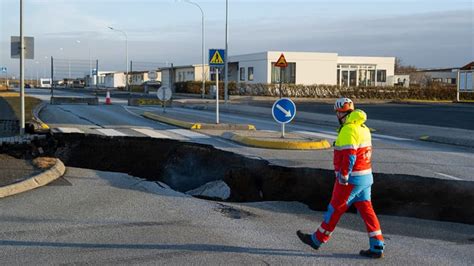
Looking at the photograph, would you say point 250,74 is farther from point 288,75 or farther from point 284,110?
point 284,110

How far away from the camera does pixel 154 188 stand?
9.20m

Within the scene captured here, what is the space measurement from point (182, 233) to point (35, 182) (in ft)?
11.7

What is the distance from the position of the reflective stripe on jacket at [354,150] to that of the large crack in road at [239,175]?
2520mm

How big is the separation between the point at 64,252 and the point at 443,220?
4.96 meters

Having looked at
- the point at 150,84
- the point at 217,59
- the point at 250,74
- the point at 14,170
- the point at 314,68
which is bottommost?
the point at 14,170

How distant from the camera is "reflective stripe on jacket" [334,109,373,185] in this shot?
5.46 meters

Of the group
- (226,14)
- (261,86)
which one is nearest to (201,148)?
(226,14)

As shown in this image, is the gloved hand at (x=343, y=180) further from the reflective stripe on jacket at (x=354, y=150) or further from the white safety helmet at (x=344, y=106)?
the white safety helmet at (x=344, y=106)

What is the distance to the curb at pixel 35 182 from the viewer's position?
8.09 m

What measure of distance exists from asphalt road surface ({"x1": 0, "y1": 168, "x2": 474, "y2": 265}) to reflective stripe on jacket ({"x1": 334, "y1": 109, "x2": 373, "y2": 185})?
0.84m

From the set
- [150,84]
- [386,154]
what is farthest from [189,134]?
[150,84]

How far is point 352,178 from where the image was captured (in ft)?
18.2

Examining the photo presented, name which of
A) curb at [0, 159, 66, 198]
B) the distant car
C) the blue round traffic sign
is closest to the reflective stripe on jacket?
curb at [0, 159, 66, 198]

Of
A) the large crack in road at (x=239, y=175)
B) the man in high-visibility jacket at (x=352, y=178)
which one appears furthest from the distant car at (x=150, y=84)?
the man in high-visibility jacket at (x=352, y=178)
